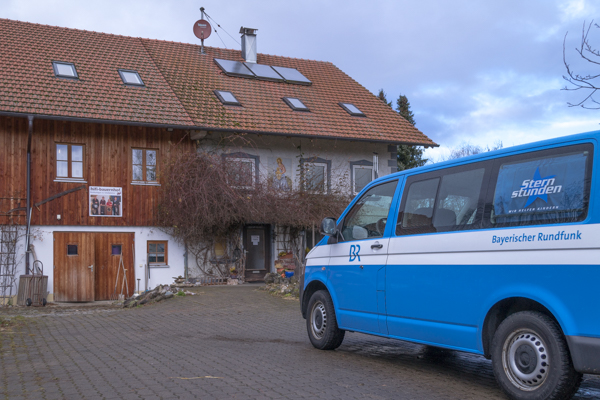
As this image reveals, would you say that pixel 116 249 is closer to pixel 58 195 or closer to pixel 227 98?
pixel 58 195

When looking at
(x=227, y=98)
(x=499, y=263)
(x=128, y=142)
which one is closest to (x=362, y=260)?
(x=499, y=263)

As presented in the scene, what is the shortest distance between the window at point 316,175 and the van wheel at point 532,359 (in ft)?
52.5

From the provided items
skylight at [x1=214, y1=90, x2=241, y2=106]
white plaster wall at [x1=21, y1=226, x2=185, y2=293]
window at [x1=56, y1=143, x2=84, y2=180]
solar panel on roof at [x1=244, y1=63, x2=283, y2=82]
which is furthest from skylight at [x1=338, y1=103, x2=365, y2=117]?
window at [x1=56, y1=143, x2=84, y2=180]

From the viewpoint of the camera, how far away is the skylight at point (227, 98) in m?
21.4

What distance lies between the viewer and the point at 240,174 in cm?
1980

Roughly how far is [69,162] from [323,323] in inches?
511

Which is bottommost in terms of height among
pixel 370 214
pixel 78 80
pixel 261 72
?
pixel 370 214

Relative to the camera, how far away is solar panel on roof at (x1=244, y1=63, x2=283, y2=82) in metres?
24.1

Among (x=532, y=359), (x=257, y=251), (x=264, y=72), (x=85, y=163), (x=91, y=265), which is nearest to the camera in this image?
(x=532, y=359)

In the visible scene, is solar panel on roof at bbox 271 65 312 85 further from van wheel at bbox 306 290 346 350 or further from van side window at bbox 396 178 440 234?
van side window at bbox 396 178 440 234

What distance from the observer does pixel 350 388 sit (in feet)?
19.1

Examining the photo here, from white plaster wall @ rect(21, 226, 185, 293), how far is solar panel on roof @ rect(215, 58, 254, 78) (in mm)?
7398

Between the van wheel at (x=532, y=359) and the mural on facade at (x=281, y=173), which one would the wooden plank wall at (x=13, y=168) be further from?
the van wheel at (x=532, y=359)

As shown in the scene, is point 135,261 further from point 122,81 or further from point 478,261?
point 478,261
